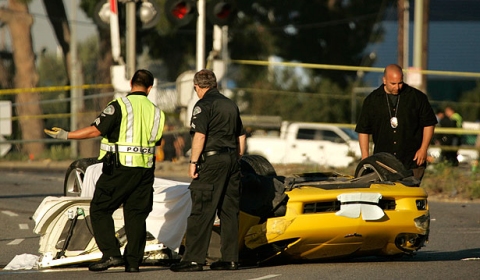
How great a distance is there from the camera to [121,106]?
902 centimetres

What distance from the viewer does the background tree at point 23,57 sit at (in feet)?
111

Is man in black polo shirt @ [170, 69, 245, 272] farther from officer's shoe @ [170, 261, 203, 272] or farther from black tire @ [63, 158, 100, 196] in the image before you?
black tire @ [63, 158, 100, 196]

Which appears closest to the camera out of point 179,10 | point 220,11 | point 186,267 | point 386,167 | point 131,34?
point 186,267

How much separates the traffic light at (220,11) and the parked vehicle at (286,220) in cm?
971

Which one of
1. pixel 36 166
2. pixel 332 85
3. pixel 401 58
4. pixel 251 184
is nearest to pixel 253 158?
pixel 251 184

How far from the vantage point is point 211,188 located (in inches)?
357

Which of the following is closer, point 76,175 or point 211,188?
point 211,188

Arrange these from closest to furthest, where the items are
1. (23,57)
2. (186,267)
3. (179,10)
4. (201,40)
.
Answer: (186,267)
(179,10)
(201,40)
(23,57)

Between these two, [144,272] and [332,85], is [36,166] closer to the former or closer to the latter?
[144,272]

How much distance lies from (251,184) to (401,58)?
24532 mm

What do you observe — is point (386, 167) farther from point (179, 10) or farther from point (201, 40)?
point (201, 40)

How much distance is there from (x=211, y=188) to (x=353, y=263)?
60.3 inches

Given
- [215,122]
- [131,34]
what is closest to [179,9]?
[131,34]

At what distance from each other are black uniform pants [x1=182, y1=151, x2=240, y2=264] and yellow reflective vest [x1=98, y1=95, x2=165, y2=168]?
0.46 metres
